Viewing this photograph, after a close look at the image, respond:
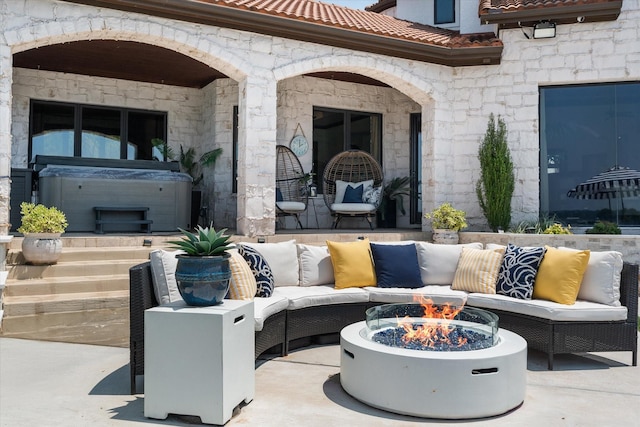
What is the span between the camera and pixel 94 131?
9.39m

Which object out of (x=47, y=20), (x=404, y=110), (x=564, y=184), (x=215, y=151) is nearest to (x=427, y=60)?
(x=404, y=110)

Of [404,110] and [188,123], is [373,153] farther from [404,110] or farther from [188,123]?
[188,123]

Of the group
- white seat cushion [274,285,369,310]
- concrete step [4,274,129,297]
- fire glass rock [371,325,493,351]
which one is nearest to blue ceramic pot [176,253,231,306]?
fire glass rock [371,325,493,351]

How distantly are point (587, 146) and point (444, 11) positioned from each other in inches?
177

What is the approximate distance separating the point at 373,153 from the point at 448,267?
5696 millimetres

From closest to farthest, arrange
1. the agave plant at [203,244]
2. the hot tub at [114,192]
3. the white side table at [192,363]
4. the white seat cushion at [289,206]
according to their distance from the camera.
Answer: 1. the white side table at [192,363]
2. the agave plant at [203,244]
3. the hot tub at [114,192]
4. the white seat cushion at [289,206]

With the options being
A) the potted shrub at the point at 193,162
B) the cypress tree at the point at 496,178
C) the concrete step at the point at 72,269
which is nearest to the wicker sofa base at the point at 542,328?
the concrete step at the point at 72,269

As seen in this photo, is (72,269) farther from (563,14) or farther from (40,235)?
(563,14)

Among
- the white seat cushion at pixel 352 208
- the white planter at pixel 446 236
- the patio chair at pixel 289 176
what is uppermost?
the patio chair at pixel 289 176

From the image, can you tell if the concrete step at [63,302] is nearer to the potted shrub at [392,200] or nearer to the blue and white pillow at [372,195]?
the blue and white pillow at [372,195]

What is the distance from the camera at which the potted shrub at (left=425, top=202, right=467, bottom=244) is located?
764 cm

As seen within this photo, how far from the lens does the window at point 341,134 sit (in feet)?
32.3

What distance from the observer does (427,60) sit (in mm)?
8125

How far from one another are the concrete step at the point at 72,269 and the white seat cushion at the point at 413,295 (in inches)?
117
